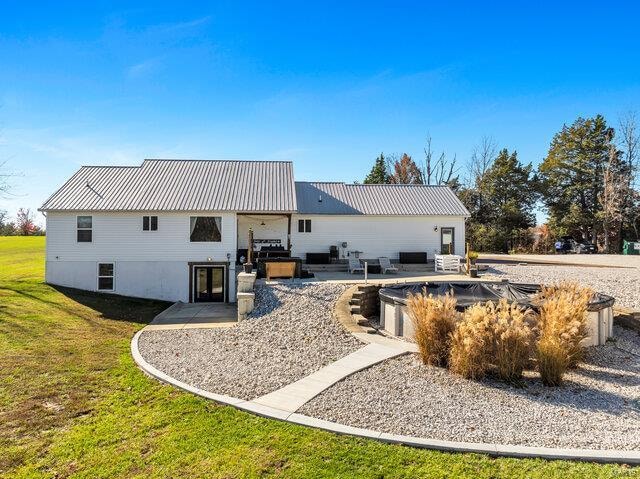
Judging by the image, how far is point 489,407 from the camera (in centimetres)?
532

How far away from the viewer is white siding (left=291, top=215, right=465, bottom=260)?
2084 centimetres

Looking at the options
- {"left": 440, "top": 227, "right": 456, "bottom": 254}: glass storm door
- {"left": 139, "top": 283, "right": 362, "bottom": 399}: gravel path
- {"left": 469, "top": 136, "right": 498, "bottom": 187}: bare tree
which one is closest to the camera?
{"left": 139, "top": 283, "right": 362, "bottom": 399}: gravel path

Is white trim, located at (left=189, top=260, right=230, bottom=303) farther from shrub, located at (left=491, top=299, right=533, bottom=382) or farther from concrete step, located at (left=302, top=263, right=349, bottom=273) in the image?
shrub, located at (left=491, top=299, right=533, bottom=382)

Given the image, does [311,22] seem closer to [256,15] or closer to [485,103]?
[256,15]

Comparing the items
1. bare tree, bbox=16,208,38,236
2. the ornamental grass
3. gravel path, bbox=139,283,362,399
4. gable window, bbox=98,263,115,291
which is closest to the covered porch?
gable window, bbox=98,263,115,291

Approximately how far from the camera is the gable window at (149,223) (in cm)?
1753

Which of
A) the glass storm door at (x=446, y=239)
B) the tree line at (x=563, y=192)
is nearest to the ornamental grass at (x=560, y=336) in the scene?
the glass storm door at (x=446, y=239)

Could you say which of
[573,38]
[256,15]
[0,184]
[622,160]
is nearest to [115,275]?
[0,184]

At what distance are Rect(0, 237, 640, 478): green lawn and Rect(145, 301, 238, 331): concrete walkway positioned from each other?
3.88 meters

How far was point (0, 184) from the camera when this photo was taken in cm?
1905

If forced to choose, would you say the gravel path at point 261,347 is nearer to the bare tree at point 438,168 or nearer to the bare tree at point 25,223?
the bare tree at point 438,168

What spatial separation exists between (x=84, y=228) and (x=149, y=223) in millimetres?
3018

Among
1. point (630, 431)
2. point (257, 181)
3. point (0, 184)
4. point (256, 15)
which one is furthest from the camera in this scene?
point (257, 181)

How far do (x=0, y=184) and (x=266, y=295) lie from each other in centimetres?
1689
